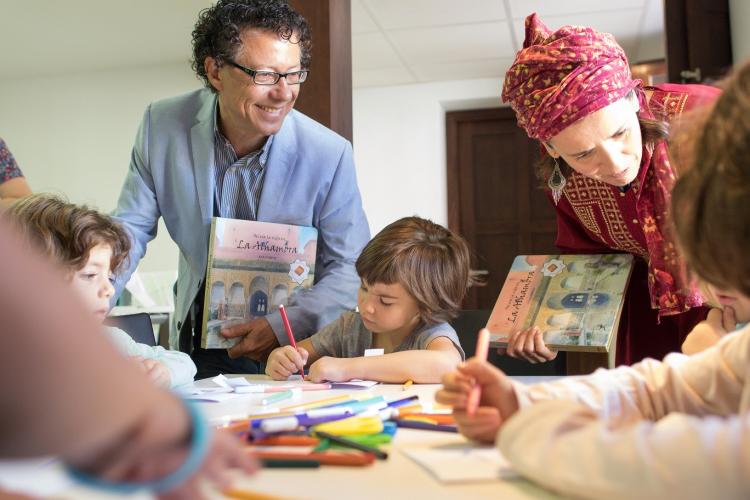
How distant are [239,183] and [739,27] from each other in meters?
1.86

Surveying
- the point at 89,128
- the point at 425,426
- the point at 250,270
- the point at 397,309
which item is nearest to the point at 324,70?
the point at 250,270

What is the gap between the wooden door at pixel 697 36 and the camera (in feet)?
8.71

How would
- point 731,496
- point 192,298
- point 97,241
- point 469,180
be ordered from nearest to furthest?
1. point 731,496
2. point 97,241
3. point 192,298
4. point 469,180

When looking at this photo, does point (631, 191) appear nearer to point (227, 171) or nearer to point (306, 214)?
point (306, 214)

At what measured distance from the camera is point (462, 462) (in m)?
0.69

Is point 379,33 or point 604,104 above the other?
point 379,33

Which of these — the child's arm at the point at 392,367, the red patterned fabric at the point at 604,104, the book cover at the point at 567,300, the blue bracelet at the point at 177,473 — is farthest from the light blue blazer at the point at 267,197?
the blue bracelet at the point at 177,473

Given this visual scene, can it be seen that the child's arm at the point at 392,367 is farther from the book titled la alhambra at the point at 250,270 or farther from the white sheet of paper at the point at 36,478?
the white sheet of paper at the point at 36,478

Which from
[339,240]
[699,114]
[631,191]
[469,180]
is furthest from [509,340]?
[469,180]

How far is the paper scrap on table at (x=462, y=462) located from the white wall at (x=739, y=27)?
2251mm

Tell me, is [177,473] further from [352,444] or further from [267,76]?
[267,76]

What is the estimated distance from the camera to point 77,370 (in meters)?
0.32

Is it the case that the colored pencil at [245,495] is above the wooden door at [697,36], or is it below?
below

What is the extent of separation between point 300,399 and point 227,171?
85 centimetres
